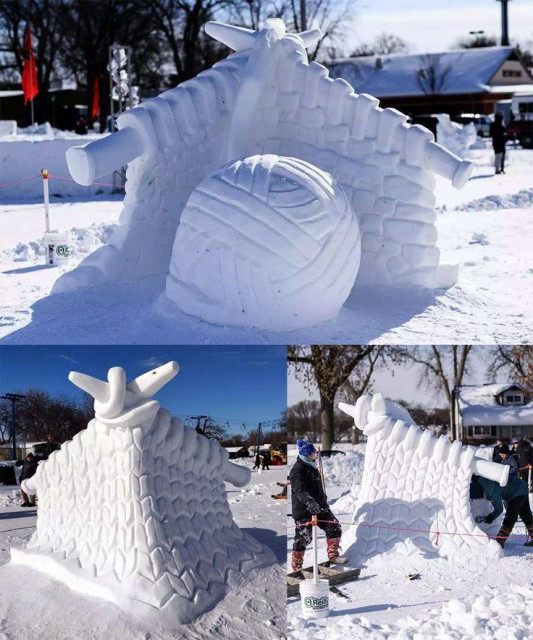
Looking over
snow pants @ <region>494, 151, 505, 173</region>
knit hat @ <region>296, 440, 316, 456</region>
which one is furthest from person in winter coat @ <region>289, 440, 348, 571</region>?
snow pants @ <region>494, 151, 505, 173</region>

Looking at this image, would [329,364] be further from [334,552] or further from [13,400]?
[13,400]

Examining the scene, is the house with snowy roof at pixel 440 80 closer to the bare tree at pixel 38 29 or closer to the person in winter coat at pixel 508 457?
the bare tree at pixel 38 29

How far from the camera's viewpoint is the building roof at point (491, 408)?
695cm

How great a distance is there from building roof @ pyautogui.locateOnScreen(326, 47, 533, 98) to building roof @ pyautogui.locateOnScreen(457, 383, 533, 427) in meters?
28.6

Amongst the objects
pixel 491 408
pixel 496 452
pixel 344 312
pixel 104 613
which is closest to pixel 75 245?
pixel 344 312

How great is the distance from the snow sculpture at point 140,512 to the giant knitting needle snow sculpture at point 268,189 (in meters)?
2.01

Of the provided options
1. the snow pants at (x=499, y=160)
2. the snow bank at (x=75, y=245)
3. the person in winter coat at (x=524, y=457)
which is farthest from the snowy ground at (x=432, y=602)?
the snow pants at (x=499, y=160)

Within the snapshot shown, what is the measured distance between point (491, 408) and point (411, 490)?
1405mm

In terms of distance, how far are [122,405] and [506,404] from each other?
3.57 meters

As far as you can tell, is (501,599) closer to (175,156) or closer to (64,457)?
(64,457)

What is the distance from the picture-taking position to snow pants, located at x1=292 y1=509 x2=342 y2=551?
5.18 metres

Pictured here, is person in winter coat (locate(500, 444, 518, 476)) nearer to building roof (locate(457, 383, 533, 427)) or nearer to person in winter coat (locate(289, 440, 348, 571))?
building roof (locate(457, 383, 533, 427))

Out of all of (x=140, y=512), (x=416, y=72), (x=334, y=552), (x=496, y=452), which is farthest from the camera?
(x=416, y=72)

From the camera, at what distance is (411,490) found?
5883mm
